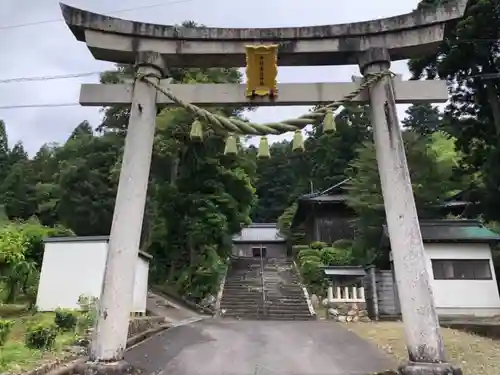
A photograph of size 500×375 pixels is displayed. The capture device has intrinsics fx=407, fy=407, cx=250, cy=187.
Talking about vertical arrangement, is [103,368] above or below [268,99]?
below

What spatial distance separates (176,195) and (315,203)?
11814 mm

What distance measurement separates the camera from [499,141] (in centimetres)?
1584

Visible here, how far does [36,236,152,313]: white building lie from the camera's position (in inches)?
532

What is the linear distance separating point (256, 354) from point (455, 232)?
1352 centimetres

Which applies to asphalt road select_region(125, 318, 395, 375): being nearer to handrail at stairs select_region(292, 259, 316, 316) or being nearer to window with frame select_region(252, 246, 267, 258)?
handrail at stairs select_region(292, 259, 316, 316)

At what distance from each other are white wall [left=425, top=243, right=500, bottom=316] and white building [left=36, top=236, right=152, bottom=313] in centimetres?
1224

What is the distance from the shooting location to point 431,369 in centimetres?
516

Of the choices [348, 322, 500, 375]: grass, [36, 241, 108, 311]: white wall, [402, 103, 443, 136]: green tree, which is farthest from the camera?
[402, 103, 443, 136]: green tree

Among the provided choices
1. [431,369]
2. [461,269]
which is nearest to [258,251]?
[461,269]

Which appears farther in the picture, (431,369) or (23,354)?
(23,354)

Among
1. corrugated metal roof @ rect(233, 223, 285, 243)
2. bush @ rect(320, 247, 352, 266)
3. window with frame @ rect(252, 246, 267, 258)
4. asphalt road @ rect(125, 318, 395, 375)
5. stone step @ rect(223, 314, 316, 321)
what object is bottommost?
asphalt road @ rect(125, 318, 395, 375)

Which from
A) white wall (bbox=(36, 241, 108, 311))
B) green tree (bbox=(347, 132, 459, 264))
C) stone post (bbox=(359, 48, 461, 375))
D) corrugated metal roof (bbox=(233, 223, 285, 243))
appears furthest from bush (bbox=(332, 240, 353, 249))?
stone post (bbox=(359, 48, 461, 375))

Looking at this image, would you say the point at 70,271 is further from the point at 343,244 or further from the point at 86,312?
the point at 343,244

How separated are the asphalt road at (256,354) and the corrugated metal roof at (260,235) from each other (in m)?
27.1
